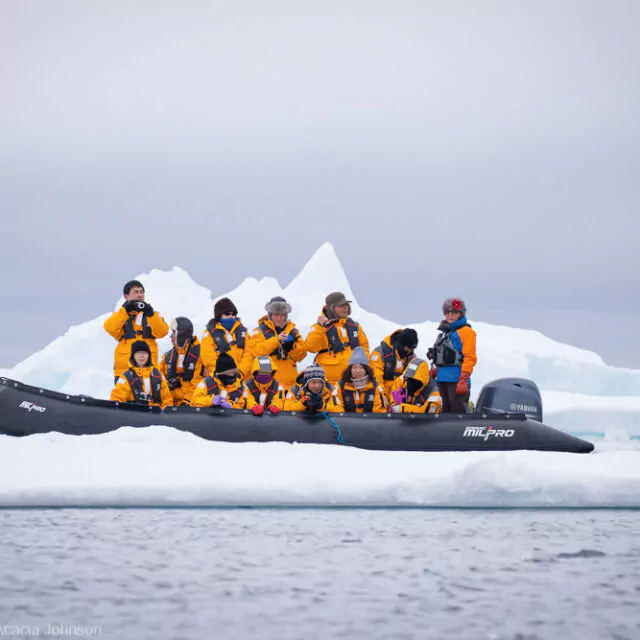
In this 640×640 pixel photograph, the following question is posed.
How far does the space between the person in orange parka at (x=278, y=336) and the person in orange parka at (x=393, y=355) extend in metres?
0.73

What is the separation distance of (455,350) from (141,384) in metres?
3.00

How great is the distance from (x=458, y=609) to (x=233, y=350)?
4.65 metres

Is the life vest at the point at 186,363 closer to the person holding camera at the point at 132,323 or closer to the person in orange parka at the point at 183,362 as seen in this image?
the person in orange parka at the point at 183,362

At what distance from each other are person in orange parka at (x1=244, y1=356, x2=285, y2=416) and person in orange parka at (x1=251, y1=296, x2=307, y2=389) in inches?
4.1

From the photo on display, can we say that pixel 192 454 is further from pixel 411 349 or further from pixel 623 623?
pixel 623 623

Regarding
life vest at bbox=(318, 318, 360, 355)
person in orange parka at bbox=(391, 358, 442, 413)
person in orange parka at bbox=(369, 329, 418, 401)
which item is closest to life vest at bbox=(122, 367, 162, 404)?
life vest at bbox=(318, 318, 360, 355)

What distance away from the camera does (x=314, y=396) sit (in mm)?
8016

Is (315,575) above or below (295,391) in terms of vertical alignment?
below

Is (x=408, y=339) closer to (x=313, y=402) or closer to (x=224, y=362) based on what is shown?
(x=313, y=402)

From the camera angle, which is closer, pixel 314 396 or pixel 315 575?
pixel 315 575

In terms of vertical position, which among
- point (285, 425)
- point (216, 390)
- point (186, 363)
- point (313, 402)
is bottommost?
point (285, 425)

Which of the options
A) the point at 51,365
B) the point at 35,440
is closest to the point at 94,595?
the point at 35,440

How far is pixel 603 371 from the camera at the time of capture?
22922 millimetres

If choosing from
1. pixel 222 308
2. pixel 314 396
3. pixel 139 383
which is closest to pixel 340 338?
pixel 314 396
